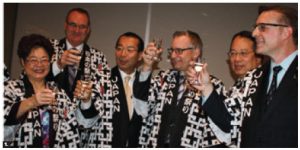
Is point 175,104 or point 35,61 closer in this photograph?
point 35,61

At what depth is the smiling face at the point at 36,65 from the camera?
6.97ft

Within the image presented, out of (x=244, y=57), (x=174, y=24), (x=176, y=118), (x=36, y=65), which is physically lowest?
(x=176, y=118)

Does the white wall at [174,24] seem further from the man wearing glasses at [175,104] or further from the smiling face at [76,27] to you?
the man wearing glasses at [175,104]

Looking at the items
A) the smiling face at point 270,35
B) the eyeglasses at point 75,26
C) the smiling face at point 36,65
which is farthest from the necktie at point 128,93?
the smiling face at point 270,35

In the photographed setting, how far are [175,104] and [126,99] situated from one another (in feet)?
1.37

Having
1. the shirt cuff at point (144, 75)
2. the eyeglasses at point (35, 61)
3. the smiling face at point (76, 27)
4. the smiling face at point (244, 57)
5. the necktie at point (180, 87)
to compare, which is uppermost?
the smiling face at point (76, 27)

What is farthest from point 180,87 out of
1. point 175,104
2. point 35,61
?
point 35,61

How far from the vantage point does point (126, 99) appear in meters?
2.71

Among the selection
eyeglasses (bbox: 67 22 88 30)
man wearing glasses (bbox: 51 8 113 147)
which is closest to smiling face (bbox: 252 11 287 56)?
man wearing glasses (bbox: 51 8 113 147)

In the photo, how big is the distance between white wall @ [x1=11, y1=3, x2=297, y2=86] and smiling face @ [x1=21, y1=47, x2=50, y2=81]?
1.29 metres

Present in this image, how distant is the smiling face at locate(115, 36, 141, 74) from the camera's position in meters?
2.79

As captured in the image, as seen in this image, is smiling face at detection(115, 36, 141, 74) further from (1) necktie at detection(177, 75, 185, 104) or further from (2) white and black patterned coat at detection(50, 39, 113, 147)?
(1) necktie at detection(177, 75, 185, 104)

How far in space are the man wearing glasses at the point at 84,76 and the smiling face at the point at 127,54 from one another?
0.43ft

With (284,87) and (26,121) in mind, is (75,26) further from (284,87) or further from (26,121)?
(284,87)
